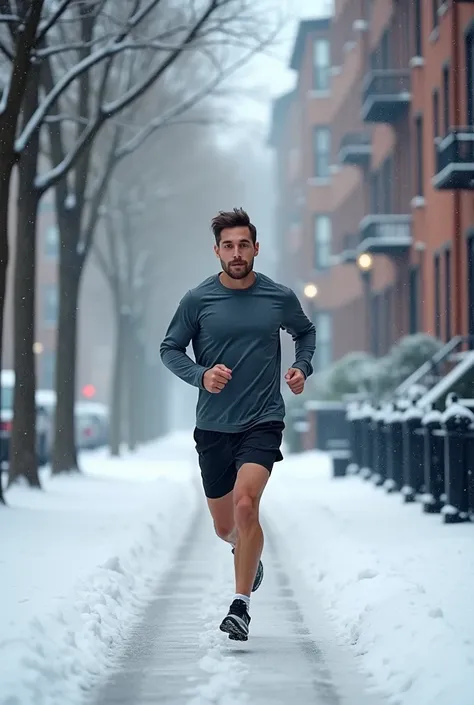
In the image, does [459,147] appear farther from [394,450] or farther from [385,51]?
[385,51]

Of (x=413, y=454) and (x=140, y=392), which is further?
(x=140, y=392)

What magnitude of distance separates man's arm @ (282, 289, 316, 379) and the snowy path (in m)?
1.46

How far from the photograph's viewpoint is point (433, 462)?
16.1 meters

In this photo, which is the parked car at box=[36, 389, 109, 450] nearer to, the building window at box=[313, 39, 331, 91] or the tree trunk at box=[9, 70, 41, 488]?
the building window at box=[313, 39, 331, 91]

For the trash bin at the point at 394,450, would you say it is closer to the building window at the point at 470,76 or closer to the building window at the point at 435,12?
the building window at the point at 470,76

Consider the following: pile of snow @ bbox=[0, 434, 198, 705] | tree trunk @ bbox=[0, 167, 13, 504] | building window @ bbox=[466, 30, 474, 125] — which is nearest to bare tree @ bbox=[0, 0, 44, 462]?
tree trunk @ bbox=[0, 167, 13, 504]

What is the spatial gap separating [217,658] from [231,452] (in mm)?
1208

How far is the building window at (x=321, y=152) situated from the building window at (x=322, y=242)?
157cm

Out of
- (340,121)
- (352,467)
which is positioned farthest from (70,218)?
(340,121)

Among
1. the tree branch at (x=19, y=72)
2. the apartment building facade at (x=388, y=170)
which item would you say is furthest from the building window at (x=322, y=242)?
the tree branch at (x=19, y=72)

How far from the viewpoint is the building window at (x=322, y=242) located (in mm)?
52750

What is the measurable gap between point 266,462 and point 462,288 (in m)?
17.7

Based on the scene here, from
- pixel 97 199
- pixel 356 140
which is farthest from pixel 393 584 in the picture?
pixel 356 140

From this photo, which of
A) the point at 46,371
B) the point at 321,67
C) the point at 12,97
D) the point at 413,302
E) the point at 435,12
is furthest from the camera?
the point at 46,371
